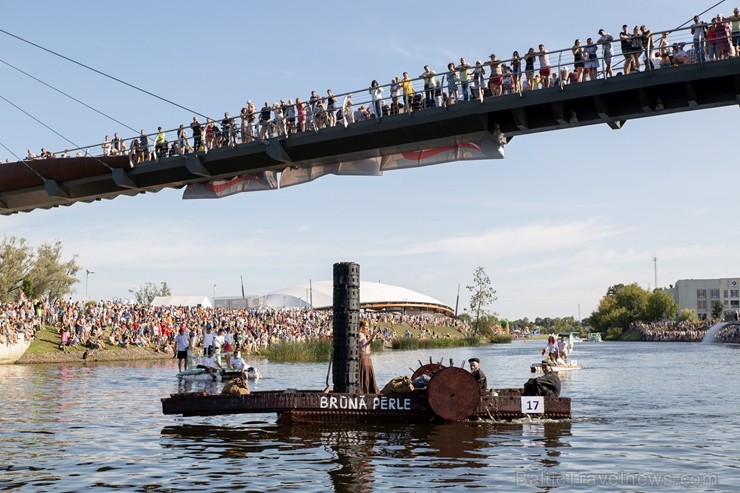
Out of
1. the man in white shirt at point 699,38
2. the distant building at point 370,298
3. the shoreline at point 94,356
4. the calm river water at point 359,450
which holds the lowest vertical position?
the calm river water at point 359,450

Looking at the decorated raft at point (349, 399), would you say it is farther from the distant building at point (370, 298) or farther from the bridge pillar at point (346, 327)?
the distant building at point (370, 298)

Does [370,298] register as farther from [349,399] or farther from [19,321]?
[349,399]

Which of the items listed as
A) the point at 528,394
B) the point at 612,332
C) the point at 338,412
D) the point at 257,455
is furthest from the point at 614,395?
the point at 612,332

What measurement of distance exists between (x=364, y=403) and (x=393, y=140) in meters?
11.2

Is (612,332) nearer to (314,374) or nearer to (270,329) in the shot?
(270,329)

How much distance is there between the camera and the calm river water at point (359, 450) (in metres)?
14.1

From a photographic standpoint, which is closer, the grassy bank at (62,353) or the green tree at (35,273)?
the grassy bank at (62,353)

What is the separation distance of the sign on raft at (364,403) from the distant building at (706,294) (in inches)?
7239

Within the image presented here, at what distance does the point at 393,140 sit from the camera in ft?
95.6

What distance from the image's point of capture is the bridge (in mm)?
25438

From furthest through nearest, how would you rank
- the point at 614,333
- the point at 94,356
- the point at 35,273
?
the point at 614,333 < the point at 35,273 < the point at 94,356

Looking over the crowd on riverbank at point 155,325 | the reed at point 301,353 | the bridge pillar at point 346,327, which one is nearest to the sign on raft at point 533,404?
the bridge pillar at point 346,327

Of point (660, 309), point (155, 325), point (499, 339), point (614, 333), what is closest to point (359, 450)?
point (155, 325)

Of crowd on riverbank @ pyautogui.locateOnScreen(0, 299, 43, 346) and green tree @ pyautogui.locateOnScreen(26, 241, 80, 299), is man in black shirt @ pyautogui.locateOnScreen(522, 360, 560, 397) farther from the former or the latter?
green tree @ pyautogui.locateOnScreen(26, 241, 80, 299)
